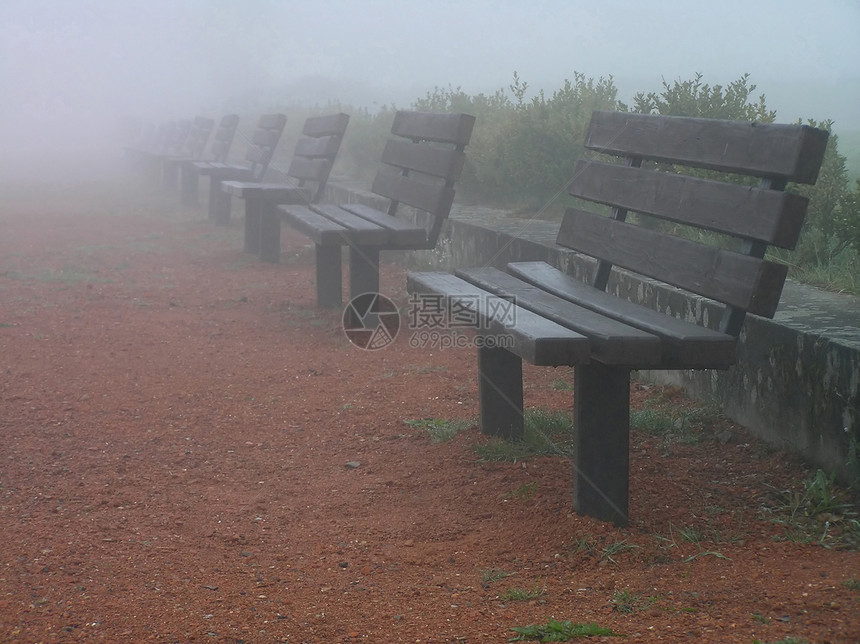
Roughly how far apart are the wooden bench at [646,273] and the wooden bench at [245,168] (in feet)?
19.5

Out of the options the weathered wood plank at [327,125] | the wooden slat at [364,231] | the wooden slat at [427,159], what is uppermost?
the weathered wood plank at [327,125]

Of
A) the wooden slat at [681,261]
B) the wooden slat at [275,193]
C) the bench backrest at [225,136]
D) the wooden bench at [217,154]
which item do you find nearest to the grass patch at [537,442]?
the wooden slat at [681,261]

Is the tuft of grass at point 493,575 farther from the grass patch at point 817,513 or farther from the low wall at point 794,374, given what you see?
the low wall at point 794,374

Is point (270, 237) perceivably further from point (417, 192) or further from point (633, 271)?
point (633, 271)

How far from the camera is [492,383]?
3719 millimetres

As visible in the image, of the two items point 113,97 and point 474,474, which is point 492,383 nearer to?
point 474,474

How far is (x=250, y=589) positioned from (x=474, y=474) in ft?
3.54

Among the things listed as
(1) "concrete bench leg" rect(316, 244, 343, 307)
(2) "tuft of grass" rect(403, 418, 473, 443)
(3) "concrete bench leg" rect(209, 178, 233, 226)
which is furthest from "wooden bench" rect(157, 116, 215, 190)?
(2) "tuft of grass" rect(403, 418, 473, 443)

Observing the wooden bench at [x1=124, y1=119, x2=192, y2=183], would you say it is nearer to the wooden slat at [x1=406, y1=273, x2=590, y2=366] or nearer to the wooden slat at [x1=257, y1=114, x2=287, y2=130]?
the wooden slat at [x1=257, y1=114, x2=287, y2=130]

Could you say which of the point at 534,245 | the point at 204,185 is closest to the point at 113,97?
the point at 204,185

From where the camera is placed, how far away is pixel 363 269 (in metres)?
5.70

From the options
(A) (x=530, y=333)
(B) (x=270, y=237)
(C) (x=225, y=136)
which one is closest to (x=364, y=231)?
(A) (x=530, y=333)

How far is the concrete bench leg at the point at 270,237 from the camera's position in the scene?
828 centimetres

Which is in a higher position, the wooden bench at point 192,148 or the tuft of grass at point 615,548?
the wooden bench at point 192,148
